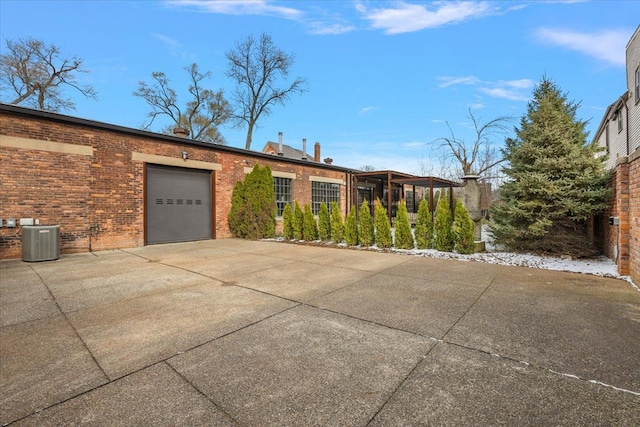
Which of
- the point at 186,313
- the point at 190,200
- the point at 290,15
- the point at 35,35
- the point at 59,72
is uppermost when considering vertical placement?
the point at 35,35

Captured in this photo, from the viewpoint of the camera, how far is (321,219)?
10039 millimetres

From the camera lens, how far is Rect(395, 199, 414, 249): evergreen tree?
27.3ft

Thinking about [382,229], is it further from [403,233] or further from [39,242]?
[39,242]

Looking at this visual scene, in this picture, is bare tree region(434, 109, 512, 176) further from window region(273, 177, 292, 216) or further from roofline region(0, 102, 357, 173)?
roofline region(0, 102, 357, 173)

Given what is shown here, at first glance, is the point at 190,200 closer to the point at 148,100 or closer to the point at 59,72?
the point at 59,72

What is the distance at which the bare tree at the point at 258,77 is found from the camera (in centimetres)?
2434

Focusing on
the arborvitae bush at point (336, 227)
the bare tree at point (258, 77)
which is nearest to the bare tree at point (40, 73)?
the bare tree at point (258, 77)

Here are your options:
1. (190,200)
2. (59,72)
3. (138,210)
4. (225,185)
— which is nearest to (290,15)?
(225,185)

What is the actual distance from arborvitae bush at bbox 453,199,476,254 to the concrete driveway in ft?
8.63

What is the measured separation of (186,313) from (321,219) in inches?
271

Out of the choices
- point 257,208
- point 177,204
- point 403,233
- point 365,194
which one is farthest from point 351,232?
point 365,194

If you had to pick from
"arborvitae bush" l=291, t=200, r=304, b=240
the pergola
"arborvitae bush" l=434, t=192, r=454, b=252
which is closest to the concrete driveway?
"arborvitae bush" l=434, t=192, r=454, b=252

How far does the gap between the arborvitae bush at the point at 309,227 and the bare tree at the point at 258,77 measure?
16.4 m

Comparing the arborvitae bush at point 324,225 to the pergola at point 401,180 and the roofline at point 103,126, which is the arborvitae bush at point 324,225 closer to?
the roofline at point 103,126
